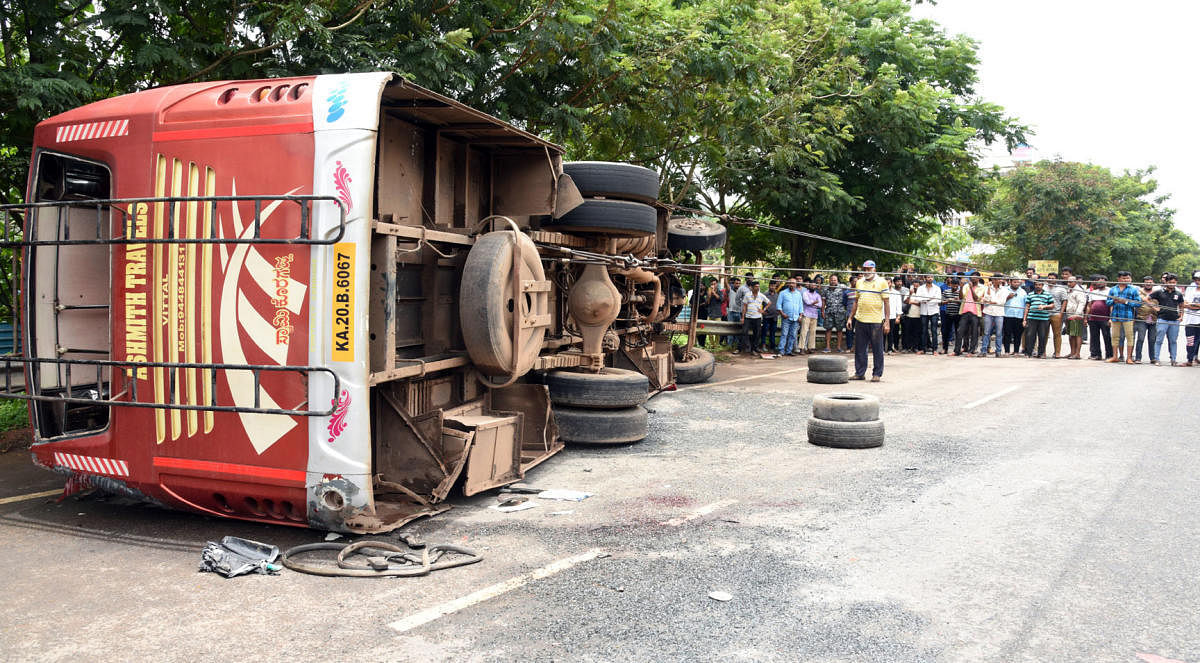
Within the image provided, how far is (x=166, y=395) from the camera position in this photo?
575 cm

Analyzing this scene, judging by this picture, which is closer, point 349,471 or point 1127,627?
point 1127,627

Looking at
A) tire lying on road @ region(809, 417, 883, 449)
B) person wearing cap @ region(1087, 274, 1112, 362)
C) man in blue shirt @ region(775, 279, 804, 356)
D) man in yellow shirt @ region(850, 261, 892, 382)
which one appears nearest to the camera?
tire lying on road @ region(809, 417, 883, 449)

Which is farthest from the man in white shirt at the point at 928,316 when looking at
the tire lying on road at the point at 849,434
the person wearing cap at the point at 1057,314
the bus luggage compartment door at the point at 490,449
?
the bus luggage compartment door at the point at 490,449

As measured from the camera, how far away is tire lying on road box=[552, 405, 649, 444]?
8.70 meters

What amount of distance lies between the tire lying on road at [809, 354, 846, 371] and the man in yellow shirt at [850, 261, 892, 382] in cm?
44

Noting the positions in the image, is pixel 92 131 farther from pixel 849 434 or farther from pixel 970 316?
pixel 970 316

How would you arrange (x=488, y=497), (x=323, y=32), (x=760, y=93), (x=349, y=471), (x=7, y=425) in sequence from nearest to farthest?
(x=349, y=471), (x=488, y=497), (x=323, y=32), (x=7, y=425), (x=760, y=93)

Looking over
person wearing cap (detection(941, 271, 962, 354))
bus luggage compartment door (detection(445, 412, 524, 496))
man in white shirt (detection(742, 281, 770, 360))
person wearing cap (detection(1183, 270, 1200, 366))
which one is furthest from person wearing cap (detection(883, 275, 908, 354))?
bus luggage compartment door (detection(445, 412, 524, 496))

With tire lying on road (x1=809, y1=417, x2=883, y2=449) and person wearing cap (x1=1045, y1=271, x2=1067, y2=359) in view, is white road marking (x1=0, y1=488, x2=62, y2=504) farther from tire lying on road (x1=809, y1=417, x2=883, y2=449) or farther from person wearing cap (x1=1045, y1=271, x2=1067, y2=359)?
person wearing cap (x1=1045, y1=271, x2=1067, y2=359)

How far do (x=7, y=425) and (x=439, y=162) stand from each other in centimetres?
583

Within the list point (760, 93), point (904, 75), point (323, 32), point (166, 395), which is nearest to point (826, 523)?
point (166, 395)

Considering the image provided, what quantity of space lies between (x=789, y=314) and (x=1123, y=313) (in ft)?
23.0

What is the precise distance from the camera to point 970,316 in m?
21.1

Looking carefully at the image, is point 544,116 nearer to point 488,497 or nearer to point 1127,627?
point 488,497
